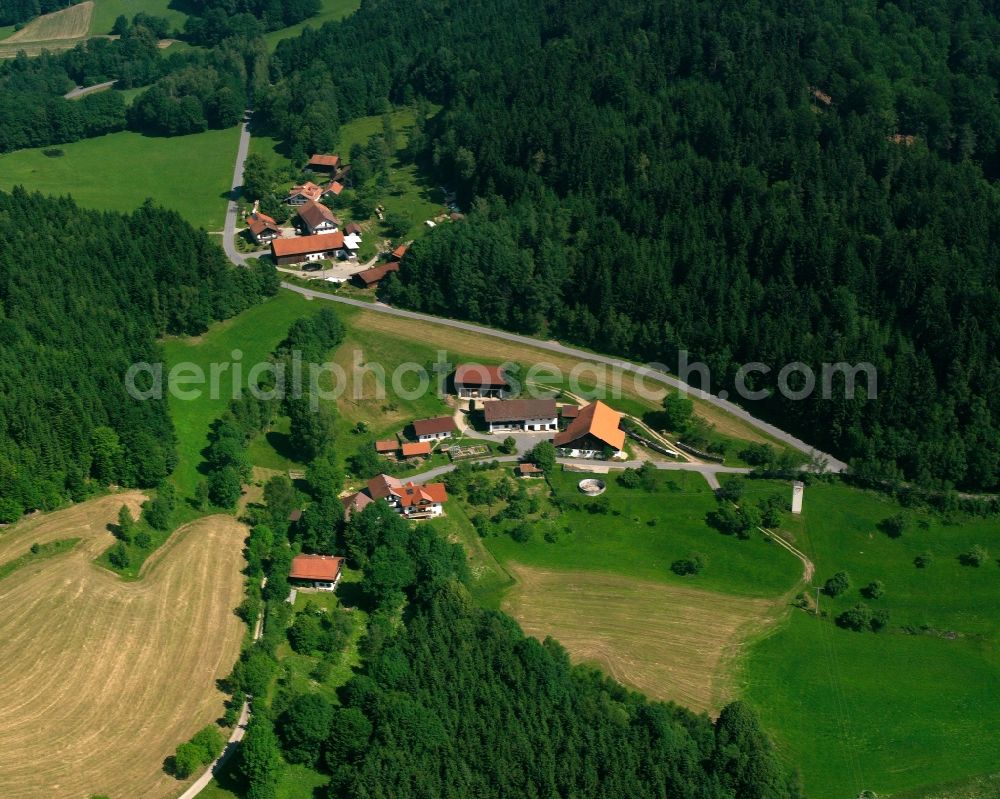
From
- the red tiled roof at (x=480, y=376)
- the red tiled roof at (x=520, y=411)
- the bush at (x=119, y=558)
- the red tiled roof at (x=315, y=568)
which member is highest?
the red tiled roof at (x=480, y=376)

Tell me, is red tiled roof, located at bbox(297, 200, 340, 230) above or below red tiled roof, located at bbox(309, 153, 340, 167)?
below

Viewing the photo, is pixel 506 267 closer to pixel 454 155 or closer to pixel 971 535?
pixel 454 155

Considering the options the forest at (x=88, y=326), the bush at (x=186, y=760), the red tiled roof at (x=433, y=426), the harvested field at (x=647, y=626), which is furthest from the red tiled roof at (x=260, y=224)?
the bush at (x=186, y=760)

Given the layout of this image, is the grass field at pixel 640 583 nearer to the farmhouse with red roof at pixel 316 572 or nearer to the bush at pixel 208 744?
the farmhouse with red roof at pixel 316 572

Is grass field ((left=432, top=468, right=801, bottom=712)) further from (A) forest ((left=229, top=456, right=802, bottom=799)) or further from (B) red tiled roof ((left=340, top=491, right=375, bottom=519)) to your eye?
(B) red tiled roof ((left=340, top=491, right=375, bottom=519))

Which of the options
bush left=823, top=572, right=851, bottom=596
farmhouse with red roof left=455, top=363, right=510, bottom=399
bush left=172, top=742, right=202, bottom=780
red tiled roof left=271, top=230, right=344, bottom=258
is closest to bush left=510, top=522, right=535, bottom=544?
farmhouse with red roof left=455, top=363, right=510, bottom=399

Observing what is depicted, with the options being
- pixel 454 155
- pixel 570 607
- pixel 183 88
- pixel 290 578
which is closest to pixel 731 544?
pixel 570 607
